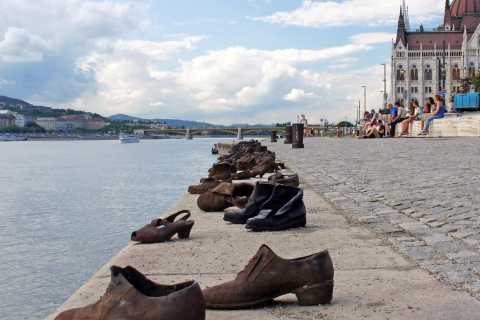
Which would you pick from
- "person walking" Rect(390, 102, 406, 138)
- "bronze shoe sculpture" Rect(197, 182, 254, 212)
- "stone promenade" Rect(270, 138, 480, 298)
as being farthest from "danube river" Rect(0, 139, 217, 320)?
"person walking" Rect(390, 102, 406, 138)

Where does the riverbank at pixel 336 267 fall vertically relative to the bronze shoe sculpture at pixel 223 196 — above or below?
below

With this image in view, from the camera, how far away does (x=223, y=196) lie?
773 cm

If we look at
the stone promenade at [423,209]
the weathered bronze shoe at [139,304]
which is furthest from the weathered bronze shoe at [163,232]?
the weathered bronze shoe at [139,304]

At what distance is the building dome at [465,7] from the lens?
162 meters

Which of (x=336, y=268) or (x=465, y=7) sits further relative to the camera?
(x=465, y=7)

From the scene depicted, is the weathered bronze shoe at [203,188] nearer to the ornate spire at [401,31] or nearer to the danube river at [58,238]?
the danube river at [58,238]

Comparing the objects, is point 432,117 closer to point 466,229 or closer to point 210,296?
point 466,229

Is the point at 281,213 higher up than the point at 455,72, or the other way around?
the point at 455,72

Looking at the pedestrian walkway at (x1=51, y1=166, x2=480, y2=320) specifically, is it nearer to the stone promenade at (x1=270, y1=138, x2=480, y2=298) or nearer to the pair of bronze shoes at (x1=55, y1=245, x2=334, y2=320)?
the pair of bronze shoes at (x1=55, y1=245, x2=334, y2=320)

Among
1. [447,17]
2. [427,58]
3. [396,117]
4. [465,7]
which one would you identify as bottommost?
[396,117]

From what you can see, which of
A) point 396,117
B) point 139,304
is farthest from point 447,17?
point 139,304

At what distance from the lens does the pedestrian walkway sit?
3.42 metres

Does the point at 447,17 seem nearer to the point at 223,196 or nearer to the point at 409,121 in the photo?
the point at 409,121

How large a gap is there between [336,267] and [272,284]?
41.7 inches
